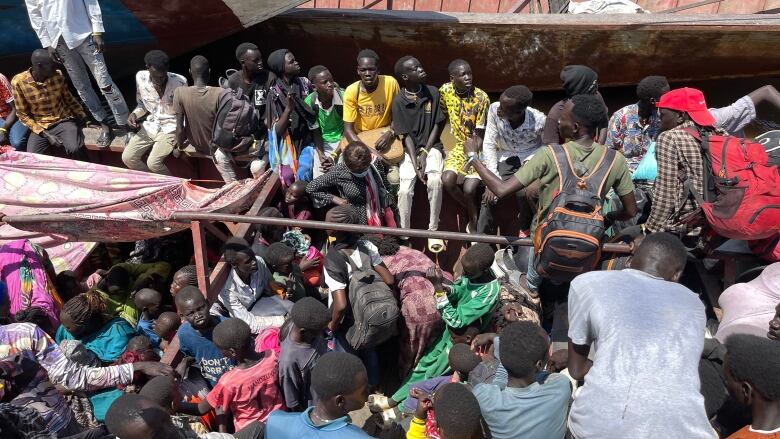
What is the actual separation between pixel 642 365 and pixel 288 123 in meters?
3.99

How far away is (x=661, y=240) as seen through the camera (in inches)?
107

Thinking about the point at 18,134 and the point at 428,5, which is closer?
the point at 18,134

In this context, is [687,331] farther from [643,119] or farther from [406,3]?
[406,3]

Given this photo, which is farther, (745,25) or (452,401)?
(745,25)

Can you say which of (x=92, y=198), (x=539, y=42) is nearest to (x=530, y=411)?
(x=92, y=198)

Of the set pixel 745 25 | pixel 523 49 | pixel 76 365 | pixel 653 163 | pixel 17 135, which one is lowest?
pixel 76 365

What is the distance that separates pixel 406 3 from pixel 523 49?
2.63 meters

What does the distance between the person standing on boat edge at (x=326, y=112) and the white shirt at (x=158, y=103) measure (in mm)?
1293

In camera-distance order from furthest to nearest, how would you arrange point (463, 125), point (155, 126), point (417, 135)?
point (155, 126), point (417, 135), point (463, 125)

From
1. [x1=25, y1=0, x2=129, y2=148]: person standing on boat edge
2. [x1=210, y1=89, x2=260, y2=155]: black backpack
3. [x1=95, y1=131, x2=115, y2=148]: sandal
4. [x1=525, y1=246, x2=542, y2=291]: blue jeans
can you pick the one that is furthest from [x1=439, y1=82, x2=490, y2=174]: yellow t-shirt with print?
[x1=95, y1=131, x2=115, y2=148]: sandal

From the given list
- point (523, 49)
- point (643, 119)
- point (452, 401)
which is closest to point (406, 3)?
point (523, 49)

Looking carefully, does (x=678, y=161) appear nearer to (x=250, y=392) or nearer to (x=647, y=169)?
(x=647, y=169)

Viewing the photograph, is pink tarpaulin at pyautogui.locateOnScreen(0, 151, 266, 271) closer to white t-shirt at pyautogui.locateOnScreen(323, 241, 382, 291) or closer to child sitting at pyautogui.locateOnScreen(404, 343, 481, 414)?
white t-shirt at pyautogui.locateOnScreen(323, 241, 382, 291)

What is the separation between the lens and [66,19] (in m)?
5.70
